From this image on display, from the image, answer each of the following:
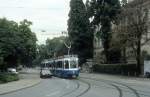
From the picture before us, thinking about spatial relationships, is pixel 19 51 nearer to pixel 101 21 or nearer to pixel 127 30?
pixel 127 30

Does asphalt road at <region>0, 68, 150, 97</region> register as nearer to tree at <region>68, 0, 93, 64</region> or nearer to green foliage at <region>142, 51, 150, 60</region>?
green foliage at <region>142, 51, 150, 60</region>

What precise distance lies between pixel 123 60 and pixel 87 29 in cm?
1699

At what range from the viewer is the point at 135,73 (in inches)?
2672

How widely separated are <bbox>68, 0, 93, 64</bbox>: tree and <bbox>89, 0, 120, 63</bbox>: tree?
34.2ft

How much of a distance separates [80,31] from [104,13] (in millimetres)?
16531

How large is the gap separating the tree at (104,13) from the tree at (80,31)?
10.4 metres

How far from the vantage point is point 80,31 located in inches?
3871

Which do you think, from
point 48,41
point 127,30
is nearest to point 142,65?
point 127,30

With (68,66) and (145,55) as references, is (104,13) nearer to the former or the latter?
(145,55)

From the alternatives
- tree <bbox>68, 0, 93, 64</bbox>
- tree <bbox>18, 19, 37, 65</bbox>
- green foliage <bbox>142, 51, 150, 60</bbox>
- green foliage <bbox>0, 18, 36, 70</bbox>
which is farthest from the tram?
tree <bbox>68, 0, 93, 64</bbox>

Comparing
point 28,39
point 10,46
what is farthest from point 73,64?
point 28,39

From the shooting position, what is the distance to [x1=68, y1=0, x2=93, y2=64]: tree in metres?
97.7

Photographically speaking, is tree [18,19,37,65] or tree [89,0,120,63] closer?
tree [18,19,37,65]

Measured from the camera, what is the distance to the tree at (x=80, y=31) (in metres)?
97.7
